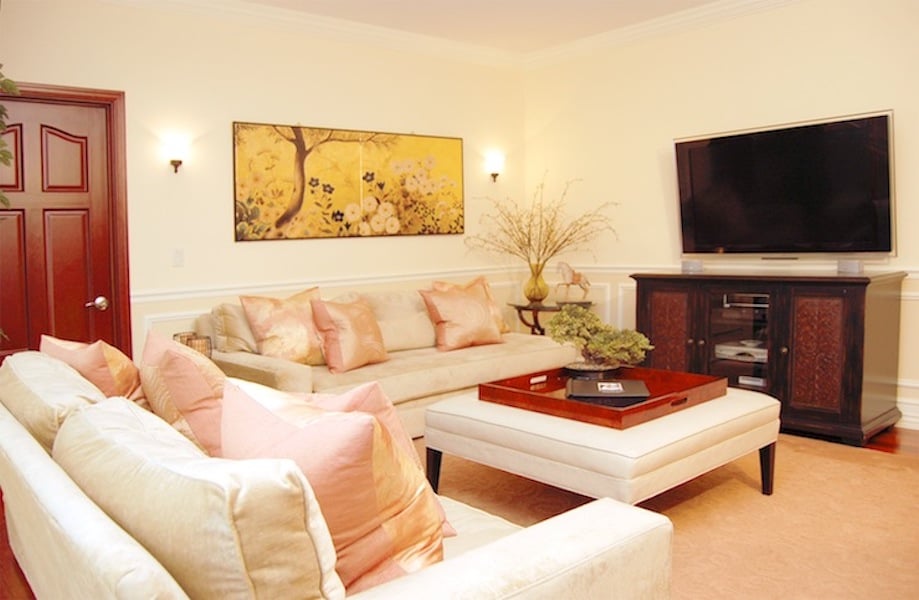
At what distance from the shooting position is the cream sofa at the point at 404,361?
4.16 metres

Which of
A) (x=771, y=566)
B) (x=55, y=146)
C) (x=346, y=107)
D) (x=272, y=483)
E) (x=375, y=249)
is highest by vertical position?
(x=346, y=107)

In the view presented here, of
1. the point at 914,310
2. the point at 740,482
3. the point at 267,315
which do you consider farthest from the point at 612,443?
the point at 914,310

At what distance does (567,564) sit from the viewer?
153cm

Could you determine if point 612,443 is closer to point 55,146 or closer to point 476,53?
point 55,146

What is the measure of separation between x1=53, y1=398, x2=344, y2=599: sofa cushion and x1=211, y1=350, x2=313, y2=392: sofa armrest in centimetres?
256

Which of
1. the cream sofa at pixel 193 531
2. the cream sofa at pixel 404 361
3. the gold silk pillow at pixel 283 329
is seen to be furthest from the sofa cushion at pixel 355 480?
the gold silk pillow at pixel 283 329

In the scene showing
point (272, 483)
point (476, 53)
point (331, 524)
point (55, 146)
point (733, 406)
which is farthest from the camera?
point (476, 53)

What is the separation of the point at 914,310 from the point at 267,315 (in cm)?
379

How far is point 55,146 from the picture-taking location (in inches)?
173

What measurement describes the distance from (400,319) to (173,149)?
5.69 ft

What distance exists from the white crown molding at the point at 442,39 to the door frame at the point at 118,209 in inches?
22.9

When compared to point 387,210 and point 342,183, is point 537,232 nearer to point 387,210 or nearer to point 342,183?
point 387,210

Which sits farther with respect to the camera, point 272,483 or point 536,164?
point 536,164

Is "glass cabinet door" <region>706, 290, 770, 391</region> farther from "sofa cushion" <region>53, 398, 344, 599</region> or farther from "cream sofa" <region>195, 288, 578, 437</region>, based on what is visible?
"sofa cushion" <region>53, 398, 344, 599</region>
